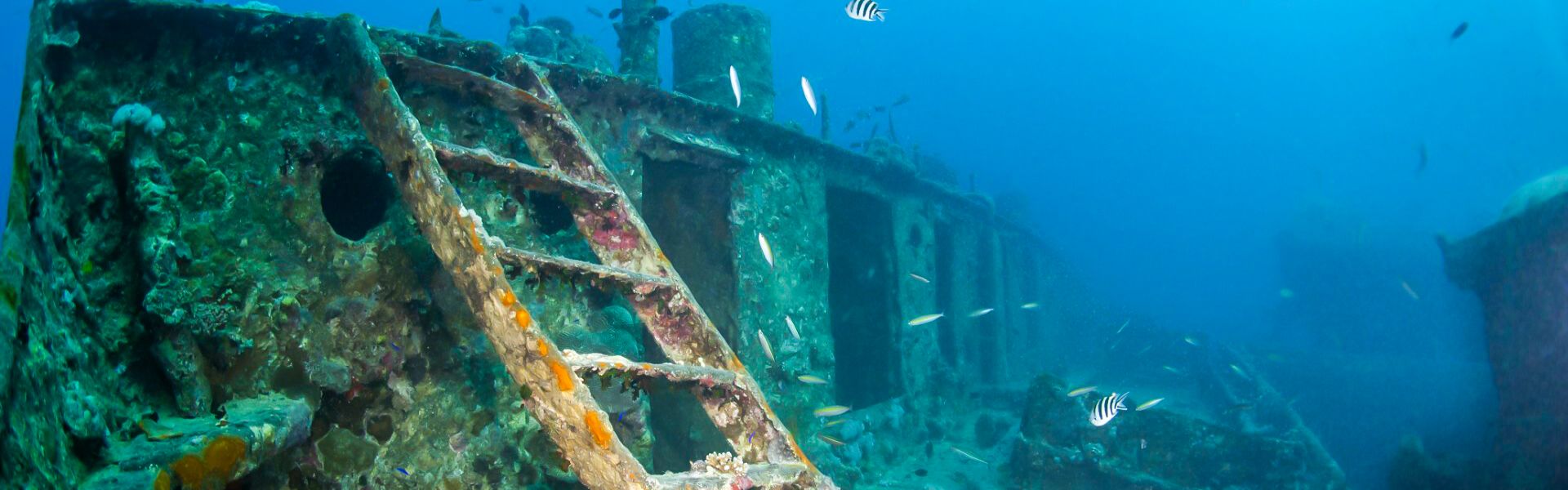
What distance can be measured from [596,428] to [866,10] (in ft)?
18.2

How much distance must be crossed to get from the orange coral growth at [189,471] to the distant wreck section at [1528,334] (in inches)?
451

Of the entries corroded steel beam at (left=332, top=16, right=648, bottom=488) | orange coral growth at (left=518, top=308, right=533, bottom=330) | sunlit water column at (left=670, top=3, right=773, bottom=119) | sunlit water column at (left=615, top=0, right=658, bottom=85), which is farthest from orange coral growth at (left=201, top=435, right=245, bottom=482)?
sunlit water column at (left=670, top=3, right=773, bottom=119)

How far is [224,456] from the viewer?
6.28ft

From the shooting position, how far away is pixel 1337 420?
17.3m

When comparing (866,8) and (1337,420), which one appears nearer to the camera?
(866,8)

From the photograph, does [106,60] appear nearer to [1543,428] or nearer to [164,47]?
[164,47]

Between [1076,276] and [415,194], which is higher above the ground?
[1076,276]

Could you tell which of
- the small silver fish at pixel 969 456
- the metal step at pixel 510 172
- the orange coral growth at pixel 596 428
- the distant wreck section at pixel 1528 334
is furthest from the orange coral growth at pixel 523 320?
the distant wreck section at pixel 1528 334

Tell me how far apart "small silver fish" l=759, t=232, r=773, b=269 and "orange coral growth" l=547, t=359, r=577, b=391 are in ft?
14.0

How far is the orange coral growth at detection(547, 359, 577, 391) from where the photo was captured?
2047mm

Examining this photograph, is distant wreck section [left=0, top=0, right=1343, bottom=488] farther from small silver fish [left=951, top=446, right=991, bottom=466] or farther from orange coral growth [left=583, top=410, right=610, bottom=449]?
small silver fish [left=951, top=446, right=991, bottom=466]

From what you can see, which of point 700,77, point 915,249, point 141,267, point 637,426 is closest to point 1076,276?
point 915,249

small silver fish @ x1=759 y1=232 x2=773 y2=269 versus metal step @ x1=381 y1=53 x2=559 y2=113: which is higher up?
small silver fish @ x1=759 y1=232 x2=773 y2=269

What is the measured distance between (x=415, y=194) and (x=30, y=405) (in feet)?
3.94
